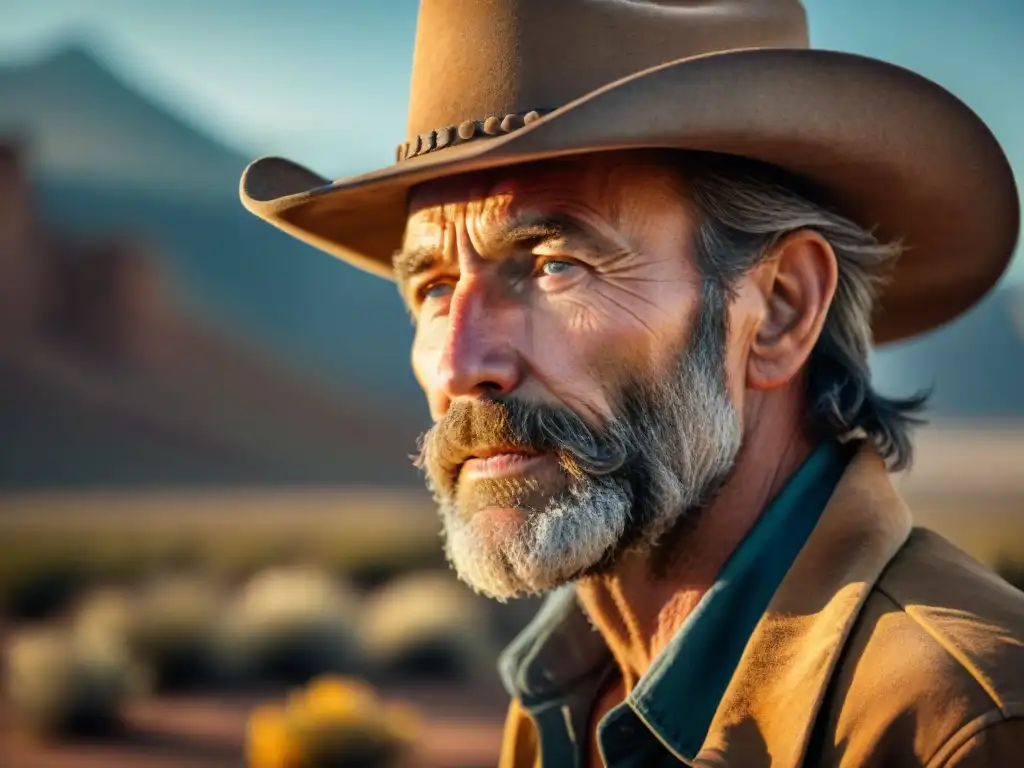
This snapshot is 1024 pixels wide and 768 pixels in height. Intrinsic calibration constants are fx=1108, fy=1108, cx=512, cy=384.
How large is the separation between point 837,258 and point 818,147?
351mm

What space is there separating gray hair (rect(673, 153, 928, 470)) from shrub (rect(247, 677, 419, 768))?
5898 mm

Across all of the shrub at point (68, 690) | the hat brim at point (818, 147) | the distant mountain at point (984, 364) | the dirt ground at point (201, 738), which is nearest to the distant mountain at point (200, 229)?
the distant mountain at point (984, 364)

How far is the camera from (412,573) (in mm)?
18859

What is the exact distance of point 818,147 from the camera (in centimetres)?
208

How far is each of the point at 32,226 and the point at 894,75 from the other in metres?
36.1

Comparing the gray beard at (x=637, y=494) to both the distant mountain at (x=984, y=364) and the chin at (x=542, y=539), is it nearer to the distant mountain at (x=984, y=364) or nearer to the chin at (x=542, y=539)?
the chin at (x=542, y=539)

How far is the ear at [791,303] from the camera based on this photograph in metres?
2.23

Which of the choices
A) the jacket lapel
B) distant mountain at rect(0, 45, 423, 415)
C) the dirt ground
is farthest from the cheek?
distant mountain at rect(0, 45, 423, 415)

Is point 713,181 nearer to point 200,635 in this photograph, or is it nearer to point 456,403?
point 456,403

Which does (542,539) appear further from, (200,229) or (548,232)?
(200,229)

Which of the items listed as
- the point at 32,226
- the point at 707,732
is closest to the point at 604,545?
the point at 707,732

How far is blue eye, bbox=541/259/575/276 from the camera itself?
214 centimetres

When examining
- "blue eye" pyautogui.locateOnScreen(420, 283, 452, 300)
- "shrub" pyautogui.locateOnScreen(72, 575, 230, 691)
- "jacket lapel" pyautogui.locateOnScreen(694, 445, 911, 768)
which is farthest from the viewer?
"shrub" pyautogui.locateOnScreen(72, 575, 230, 691)

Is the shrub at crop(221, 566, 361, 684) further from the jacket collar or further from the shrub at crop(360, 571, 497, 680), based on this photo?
the jacket collar
